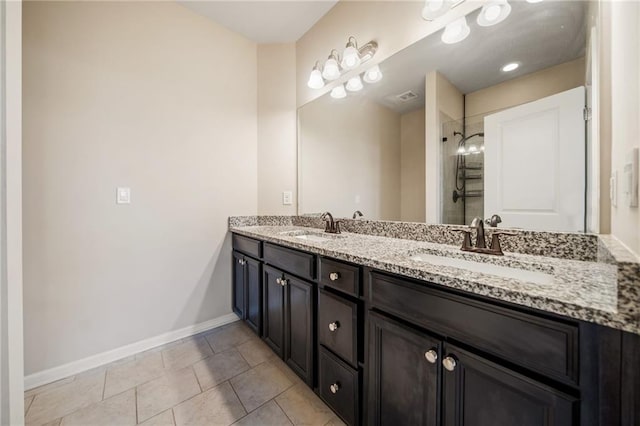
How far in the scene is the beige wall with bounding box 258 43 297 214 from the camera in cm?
234

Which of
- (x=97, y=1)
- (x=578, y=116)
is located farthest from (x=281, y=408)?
(x=97, y=1)

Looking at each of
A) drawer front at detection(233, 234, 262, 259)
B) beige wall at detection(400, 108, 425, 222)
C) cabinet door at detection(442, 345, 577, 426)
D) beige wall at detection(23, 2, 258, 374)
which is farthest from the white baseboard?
cabinet door at detection(442, 345, 577, 426)

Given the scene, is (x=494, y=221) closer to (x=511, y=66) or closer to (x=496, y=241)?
(x=496, y=241)

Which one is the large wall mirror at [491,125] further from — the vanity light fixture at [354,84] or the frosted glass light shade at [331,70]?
the frosted glass light shade at [331,70]

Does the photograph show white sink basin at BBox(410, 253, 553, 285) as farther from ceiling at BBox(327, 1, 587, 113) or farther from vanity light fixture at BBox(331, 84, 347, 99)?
vanity light fixture at BBox(331, 84, 347, 99)

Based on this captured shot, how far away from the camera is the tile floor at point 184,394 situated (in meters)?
1.23

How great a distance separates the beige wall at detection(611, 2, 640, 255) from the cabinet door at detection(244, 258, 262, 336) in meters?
1.68

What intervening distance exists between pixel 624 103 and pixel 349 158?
4.58 ft

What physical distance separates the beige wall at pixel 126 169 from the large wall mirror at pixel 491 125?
1.29 metres

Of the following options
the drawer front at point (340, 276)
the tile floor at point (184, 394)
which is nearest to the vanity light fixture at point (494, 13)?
the drawer front at point (340, 276)

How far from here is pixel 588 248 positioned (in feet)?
2.99

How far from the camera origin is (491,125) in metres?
1.14

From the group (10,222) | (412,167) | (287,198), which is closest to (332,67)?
(412,167)

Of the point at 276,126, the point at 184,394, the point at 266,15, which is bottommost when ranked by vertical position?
the point at 184,394
